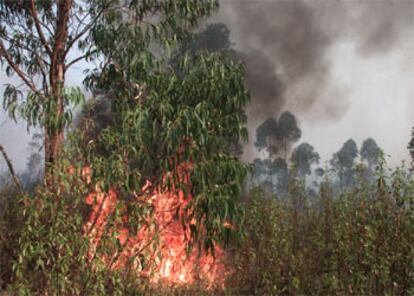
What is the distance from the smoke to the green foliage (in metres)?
6.35

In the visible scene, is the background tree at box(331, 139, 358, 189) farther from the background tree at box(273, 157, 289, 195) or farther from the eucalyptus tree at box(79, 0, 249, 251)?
the eucalyptus tree at box(79, 0, 249, 251)

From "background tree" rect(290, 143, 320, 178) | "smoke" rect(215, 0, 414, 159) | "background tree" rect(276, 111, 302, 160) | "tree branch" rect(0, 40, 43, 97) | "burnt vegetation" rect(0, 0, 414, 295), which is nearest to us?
"burnt vegetation" rect(0, 0, 414, 295)

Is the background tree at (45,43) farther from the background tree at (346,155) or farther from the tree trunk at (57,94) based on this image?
the background tree at (346,155)

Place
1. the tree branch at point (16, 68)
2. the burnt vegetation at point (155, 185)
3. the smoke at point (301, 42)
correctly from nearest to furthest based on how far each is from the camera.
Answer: the burnt vegetation at point (155, 185)
the tree branch at point (16, 68)
the smoke at point (301, 42)

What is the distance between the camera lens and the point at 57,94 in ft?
18.8

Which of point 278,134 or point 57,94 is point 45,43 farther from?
point 278,134

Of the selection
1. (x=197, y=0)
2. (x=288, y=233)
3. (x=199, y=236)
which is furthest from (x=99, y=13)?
(x=288, y=233)

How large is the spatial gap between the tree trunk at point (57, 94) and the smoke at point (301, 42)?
7435mm

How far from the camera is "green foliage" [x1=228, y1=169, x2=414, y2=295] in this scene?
5734mm

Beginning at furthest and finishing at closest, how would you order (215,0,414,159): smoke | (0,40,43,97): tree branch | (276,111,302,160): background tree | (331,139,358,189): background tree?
1. (276,111,302,160): background tree
2. (331,139,358,189): background tree
3. (215,0,414,159): smoke
4. (0,40,43,97): tree branch

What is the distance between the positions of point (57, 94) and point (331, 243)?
355cm

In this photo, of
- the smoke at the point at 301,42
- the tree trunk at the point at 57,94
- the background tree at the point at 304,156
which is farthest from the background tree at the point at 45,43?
the background tree at the point at 304,156

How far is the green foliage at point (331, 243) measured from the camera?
5734 mm

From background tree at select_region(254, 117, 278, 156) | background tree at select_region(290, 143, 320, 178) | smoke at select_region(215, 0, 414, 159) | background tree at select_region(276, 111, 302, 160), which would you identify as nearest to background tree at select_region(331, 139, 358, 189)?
background tree at select_region(290, 143, 320, 178)
